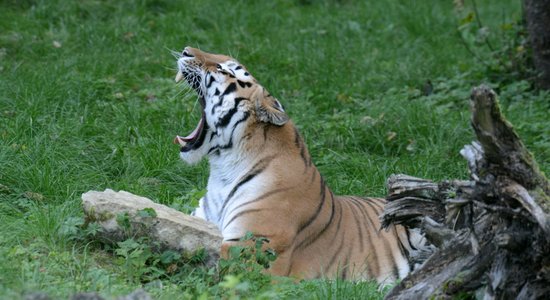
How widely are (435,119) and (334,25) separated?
3.07m

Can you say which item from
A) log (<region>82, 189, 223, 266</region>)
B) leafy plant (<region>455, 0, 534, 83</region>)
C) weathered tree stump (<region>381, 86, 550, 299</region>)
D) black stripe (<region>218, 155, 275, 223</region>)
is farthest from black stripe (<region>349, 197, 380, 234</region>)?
leafy plant (<region>455, 0, 534, 83</region>)

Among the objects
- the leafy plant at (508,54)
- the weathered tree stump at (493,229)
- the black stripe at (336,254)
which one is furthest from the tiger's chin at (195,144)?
the leafy plant at (508,54)

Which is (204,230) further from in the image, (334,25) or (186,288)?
(334,25)

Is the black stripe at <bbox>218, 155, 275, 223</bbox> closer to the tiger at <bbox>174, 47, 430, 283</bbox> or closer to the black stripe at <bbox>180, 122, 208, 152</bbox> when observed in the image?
the tiger at <bbox>174, 47, 430, 283</bbox>

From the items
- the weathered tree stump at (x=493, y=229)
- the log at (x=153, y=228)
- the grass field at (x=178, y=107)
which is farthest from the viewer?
the log at (x=153, y=228)

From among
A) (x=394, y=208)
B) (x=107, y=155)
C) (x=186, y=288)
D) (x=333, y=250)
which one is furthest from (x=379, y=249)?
(x=107, y=155)

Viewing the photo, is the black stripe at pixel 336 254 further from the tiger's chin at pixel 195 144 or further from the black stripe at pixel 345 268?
the tiger's chin at pixel 195 144

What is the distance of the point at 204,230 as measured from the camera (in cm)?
472

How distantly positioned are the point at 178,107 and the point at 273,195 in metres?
2.42

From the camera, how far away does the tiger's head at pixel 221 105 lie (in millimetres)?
5293

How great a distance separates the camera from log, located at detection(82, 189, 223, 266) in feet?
15.4

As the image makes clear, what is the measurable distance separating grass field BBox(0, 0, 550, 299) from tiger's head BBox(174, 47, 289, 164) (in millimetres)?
371

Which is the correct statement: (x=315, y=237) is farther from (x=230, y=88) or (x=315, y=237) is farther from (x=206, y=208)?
(x=230, y=88)

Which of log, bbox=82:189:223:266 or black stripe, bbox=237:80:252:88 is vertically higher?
black stripe, bbox=237:80:252:88
